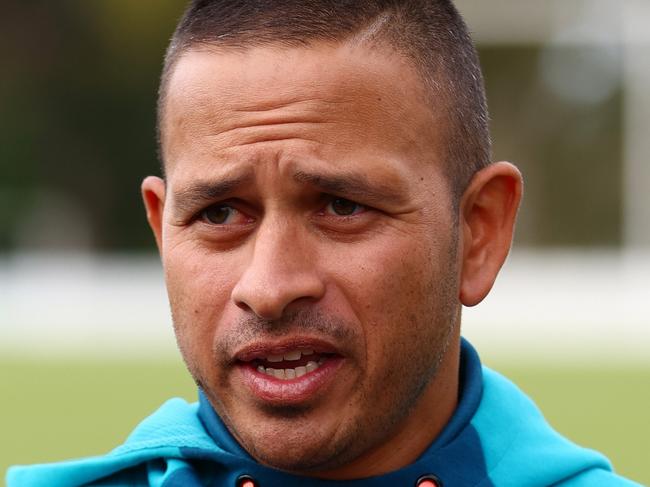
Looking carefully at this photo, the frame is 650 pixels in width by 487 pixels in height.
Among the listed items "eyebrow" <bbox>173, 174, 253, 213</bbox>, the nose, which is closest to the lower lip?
the nose

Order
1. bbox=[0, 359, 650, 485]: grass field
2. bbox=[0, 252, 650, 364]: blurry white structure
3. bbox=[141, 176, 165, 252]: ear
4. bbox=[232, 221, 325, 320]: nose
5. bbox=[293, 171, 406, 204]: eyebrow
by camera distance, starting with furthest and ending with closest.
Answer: bbox=[0, 252, 650, 364]: blurry white structure, bbox=[0, 359, 650, 485]: grass field, bbox=[141, 176, 165, 252]: ear, bbox=[293, 171, 406, 204]: eyebrow, bbox=[232, 221, 325, 320]: nose

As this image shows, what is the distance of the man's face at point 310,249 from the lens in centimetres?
281

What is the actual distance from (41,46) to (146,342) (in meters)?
14.0

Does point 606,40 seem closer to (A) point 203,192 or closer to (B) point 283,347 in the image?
(A) point 203,192

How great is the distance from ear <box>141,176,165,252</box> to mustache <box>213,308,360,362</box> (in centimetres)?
50

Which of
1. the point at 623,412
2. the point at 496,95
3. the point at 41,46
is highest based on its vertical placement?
the point at 41,46

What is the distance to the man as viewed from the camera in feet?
9.28

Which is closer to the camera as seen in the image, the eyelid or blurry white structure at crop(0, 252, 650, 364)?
the eyelid

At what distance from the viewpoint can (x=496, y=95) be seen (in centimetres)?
2508

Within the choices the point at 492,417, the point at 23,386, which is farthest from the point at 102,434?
the point at 492,417

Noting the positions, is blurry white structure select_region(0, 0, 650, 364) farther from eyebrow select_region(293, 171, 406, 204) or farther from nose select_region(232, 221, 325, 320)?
nose select_region(232, 221, 325, 320)

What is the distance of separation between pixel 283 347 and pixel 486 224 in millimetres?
680

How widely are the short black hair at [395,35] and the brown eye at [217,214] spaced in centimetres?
27

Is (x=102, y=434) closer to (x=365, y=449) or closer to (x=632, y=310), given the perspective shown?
(x=365, y=449)
